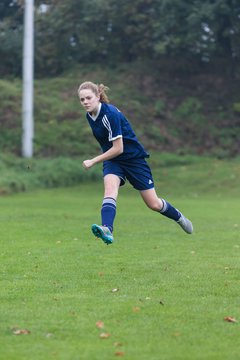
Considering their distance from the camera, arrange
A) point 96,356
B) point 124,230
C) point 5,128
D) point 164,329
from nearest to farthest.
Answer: point 96,356, point 164,329, point 124,230, point 5,128

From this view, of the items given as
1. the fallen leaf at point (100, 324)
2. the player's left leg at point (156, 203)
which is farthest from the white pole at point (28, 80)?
the fallen leaf at point (100, 324)

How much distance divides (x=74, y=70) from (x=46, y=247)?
30.0 metres

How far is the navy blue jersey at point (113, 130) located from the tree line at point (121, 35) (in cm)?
2879

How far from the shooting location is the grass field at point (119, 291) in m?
6.71

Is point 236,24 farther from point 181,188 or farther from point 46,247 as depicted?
point 46,247

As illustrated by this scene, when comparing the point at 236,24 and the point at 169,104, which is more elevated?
the point at 236,24

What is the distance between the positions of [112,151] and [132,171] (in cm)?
55

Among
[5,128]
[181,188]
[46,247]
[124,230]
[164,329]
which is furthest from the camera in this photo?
[5,128]

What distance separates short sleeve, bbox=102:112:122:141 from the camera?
9914 millimetres

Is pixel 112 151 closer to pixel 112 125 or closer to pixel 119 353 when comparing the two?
pixel 112 125

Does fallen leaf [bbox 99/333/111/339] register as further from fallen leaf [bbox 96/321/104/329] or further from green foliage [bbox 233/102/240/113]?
green foliage [bbox 233/102/240/113]

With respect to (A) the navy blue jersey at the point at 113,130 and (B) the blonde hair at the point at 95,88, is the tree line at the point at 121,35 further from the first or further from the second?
(B) the blonde hair at the point at 95,88

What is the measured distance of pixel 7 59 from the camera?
43156 millimetres

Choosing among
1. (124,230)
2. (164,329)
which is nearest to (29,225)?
(124,230)
